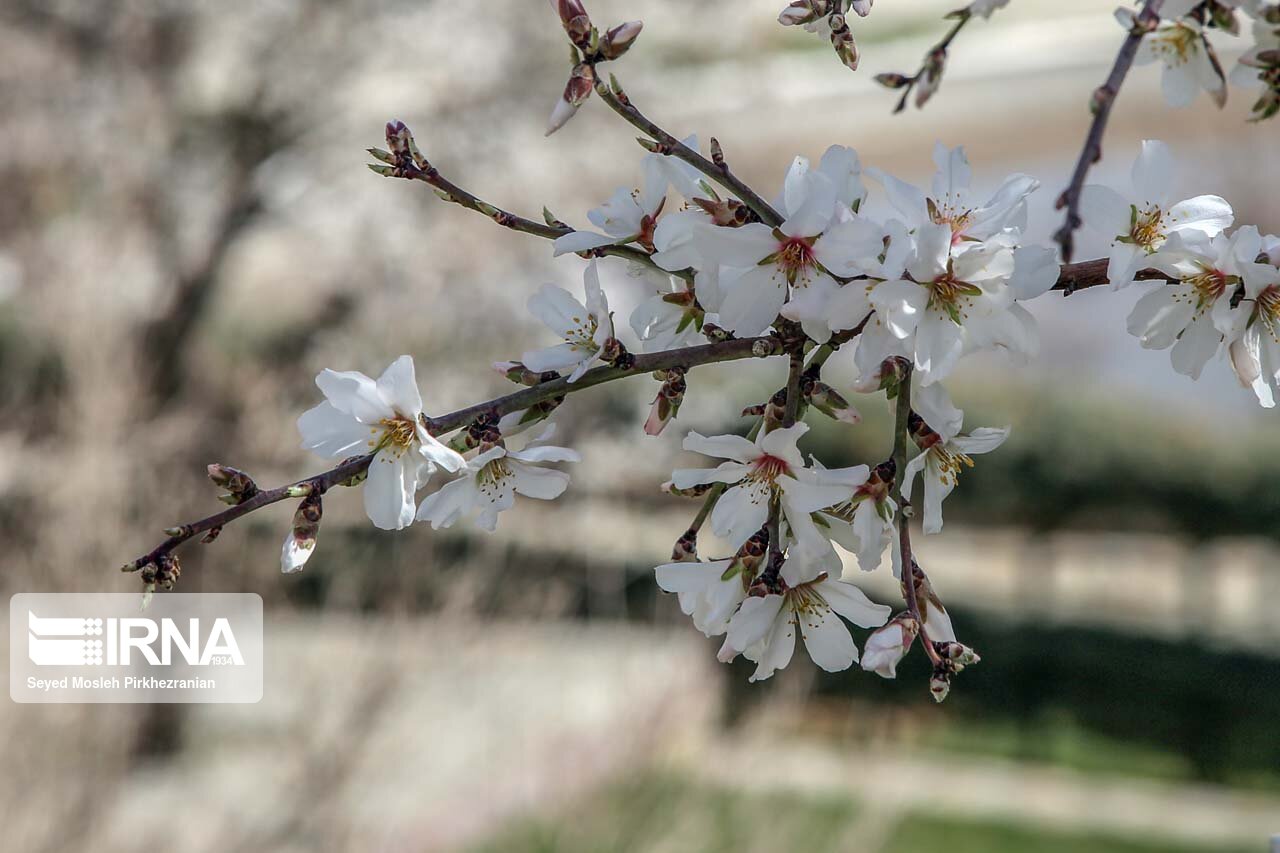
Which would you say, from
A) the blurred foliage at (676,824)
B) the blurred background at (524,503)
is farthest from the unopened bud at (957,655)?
the blurred foliage at (676,824)

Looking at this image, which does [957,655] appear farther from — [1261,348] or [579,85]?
[579,85]

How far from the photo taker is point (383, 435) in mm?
636

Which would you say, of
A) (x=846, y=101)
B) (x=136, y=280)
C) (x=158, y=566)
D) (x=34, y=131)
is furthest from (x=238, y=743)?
(x=158, y=566)

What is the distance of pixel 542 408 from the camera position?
0.67 metres

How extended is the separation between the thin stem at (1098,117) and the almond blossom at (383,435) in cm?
37

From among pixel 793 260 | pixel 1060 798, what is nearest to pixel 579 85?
pixel 793 260

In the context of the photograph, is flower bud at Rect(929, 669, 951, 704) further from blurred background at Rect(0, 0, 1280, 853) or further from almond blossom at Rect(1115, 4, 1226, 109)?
blurred background at Rect(0, 0, 1280, 853)

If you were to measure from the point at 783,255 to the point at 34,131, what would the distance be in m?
4.88

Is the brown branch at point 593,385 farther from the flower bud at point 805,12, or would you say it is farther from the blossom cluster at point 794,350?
the flower bud at point 805,12

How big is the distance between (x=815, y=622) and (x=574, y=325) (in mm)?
231

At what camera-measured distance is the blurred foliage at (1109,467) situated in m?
6.46

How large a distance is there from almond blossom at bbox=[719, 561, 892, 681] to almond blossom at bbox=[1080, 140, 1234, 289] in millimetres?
249

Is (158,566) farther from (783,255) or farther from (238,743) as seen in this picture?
(238,743)

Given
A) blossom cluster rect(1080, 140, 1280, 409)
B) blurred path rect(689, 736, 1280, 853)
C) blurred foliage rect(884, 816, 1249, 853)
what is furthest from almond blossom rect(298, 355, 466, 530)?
blurred foliage rect(884, 816, 1249, 853)
